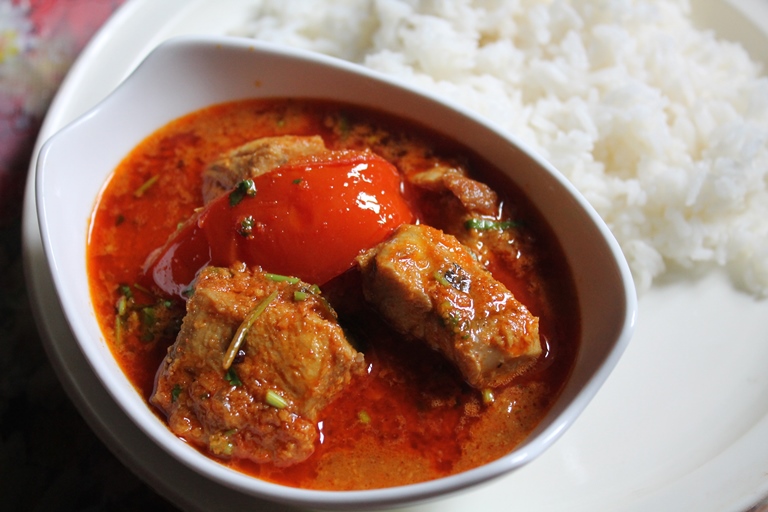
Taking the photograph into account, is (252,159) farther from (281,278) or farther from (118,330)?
(118,330)

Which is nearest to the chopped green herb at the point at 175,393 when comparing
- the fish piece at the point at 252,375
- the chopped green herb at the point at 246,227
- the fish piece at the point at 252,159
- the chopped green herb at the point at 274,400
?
the fish piece at the point at 252,375

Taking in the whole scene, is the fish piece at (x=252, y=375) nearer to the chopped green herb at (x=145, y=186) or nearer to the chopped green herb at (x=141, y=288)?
the chopped green herb at (x=141, y=288)

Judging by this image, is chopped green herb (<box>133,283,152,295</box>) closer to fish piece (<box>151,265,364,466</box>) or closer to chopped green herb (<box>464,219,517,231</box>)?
fish piece (<box>151,265,364,466</box>)

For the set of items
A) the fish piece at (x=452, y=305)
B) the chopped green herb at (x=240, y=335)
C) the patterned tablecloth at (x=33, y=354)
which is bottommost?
the patterned tablecloth at (x=33, y=354)

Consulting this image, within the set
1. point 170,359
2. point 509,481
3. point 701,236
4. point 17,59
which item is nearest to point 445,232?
point 509,481

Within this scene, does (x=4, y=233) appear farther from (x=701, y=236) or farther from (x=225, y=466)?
(x=701, y=236)

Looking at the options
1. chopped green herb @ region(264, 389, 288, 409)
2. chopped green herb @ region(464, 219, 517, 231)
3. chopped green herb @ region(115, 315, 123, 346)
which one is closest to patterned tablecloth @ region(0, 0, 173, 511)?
chopped green herb @ region(115, 315, 123, 346)
